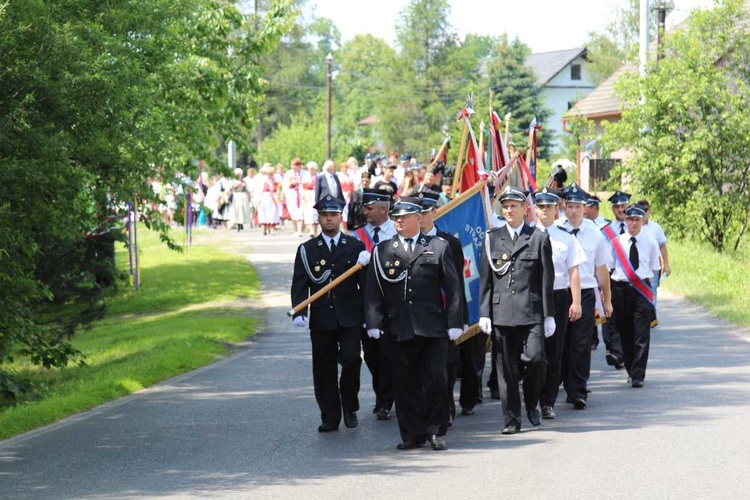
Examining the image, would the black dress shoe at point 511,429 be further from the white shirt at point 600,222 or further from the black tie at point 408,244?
the white shirt at point 600,222

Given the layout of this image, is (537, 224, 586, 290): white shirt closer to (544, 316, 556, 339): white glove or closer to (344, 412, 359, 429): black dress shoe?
(544, 316, 556, 339): white glove

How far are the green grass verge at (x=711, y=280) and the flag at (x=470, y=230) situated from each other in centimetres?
604

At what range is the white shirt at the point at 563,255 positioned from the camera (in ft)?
37.0

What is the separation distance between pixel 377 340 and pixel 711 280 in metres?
12.0

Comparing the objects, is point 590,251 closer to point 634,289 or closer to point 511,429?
point 634,289

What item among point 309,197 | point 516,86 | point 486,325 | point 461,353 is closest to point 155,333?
point 461,353

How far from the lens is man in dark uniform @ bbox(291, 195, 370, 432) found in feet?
34.9

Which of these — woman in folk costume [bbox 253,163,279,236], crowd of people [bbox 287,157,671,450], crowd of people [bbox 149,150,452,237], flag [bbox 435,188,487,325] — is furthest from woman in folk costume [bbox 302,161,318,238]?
crowd of people [bbox 287,157,671,450]

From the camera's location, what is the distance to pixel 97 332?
2070 centimetres

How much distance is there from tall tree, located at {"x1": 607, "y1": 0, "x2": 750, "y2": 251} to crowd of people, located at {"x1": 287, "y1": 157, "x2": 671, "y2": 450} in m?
16.0

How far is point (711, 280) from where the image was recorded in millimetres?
22094

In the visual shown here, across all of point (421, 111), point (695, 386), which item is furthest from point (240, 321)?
point (421, 111)

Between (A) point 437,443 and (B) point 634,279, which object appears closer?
(A) point 437,443

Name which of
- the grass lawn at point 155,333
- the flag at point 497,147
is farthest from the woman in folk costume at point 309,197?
the flag at point 497,147
